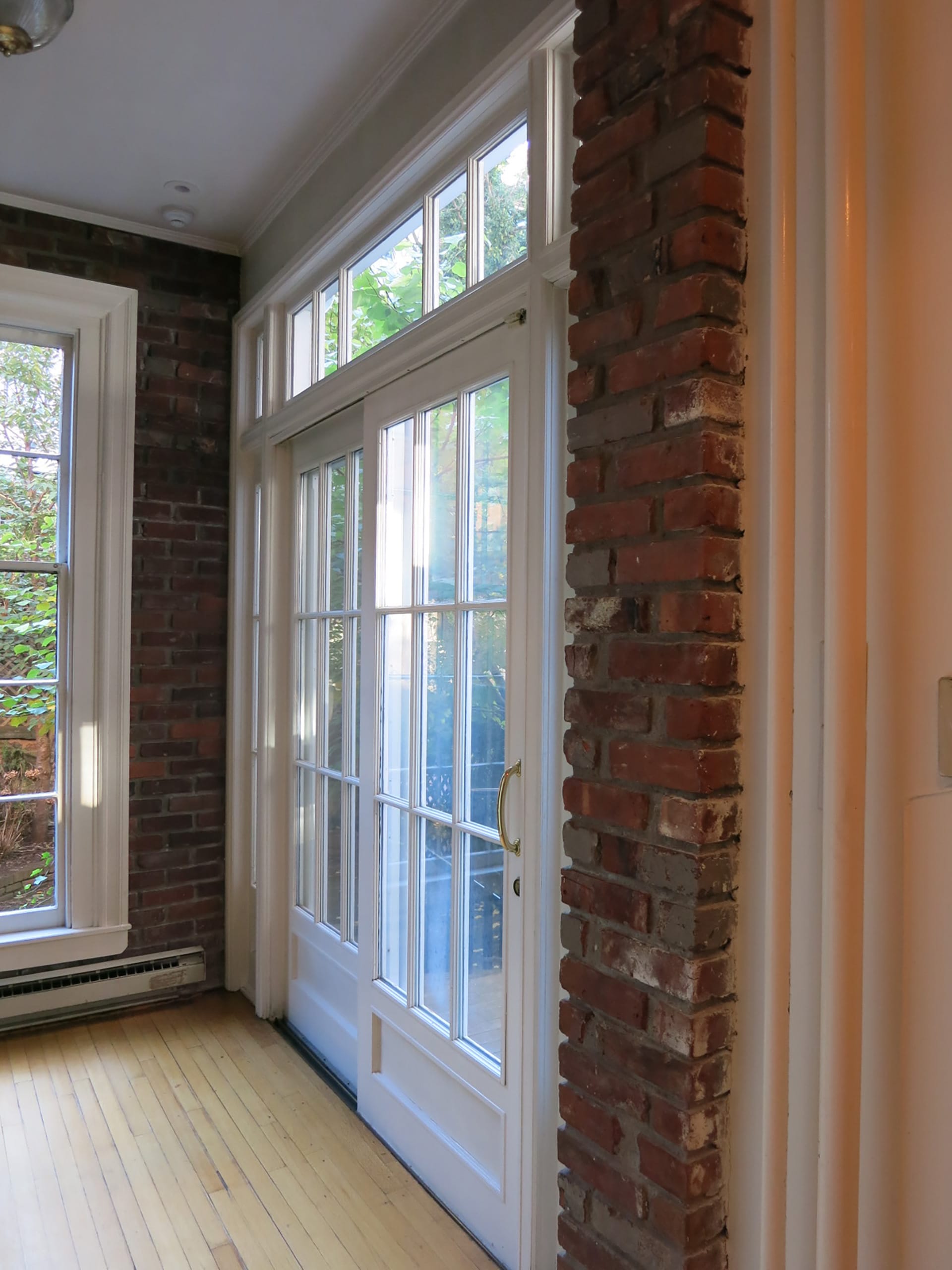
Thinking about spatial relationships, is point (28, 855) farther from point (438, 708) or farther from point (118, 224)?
point (118, 224)

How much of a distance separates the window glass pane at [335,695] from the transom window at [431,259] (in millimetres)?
849

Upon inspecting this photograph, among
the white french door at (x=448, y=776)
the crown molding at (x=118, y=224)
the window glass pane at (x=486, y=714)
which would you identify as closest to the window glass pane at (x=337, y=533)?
the white french door at (x=448, y=776)

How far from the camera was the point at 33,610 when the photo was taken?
128 inches

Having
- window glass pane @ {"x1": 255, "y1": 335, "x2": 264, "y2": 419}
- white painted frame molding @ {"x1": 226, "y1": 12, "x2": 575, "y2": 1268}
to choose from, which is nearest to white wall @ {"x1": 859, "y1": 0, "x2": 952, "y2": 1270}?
white painted frame molding @ {"x1": 226, "y1": 12, "x2": 575, "y2": 1268}

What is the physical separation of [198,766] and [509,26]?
2680 mm

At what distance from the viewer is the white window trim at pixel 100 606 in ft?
10.8

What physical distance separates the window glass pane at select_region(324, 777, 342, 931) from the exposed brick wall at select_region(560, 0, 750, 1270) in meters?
1.52

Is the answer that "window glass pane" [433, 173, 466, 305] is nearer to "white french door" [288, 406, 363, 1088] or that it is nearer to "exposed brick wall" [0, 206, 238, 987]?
"white french door" [288, 406, 363, 1088]

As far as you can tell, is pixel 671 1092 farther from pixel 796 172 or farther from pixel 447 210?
pixel 447 210

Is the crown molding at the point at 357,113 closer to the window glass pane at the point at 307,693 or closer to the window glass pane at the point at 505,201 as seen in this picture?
the window glass pane at the point at 505,201

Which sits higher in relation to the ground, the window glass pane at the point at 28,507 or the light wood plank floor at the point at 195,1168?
the window glass pane at the point at 28,507

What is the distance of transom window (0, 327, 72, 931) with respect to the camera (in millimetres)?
3223

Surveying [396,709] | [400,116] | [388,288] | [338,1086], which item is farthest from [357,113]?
[338,1086]

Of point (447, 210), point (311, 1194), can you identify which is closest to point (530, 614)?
point (447, 210)
